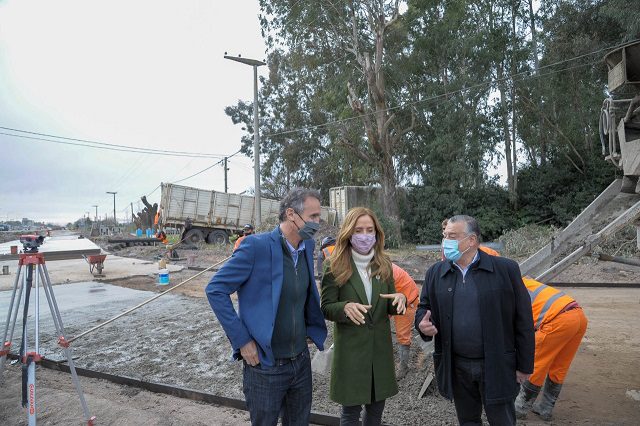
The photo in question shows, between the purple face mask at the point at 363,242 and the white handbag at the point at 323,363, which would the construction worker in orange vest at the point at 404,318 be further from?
the purple face mask at the point at 363,242

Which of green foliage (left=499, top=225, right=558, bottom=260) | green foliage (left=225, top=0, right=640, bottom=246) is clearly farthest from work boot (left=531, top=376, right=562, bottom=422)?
green foliage (left=225, top=0, right=640, bottom=246)

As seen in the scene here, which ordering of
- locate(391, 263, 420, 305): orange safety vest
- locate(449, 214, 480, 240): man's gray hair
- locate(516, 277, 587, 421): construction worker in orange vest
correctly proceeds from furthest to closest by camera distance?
1. locate(391, 263, 420, 305): orange safety vest
2. locate(516, 277, 587, 421): construction worker in orange vest
3. locate(449, 214, 480, 240): man's gray hair

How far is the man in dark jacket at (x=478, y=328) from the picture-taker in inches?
99.9

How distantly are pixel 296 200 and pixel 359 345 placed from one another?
893mm

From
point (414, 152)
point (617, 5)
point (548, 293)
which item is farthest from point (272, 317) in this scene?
point (414, 152)

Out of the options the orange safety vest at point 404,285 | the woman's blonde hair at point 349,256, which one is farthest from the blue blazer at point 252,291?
the orange safety vest at point 404,285

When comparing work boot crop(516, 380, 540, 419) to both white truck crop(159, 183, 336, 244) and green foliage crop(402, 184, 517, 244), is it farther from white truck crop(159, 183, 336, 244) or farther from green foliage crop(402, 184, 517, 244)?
white truck crop(159, 183, 336, 244)

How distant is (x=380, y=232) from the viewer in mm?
2760

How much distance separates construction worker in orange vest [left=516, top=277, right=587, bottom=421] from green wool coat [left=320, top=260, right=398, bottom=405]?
53.5 inches

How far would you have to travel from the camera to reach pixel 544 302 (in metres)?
3.56

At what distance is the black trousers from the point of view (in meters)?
2.59

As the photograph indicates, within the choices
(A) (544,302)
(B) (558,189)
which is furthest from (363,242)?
(B) (558,189)

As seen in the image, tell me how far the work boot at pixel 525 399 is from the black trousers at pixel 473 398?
1155mm

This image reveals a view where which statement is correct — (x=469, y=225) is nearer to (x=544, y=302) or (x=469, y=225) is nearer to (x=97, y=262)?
(x=544, y=302)
